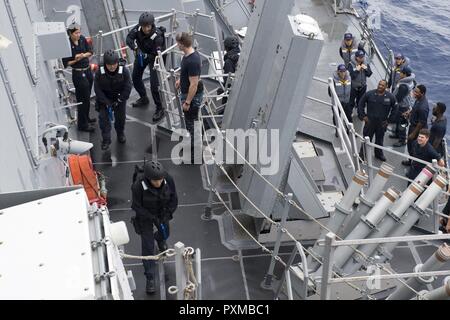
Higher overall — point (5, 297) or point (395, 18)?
point (5, 297)

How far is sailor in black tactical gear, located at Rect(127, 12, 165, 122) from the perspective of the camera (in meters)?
9.44

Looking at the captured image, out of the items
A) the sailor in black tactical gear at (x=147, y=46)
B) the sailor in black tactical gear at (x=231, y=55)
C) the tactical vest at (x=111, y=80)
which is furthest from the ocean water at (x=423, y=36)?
the tactical vest at (x=111, y=80)

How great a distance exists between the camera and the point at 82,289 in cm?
323

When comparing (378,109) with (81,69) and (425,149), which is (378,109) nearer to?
(425,149)

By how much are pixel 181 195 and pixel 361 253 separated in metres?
3.34

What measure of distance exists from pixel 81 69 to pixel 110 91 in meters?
1.22

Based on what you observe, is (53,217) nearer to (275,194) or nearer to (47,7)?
(275,194)

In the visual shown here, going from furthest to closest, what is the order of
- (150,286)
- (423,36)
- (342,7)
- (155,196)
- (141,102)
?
(423,36), (342,7), (141,102), (150,286), (155,196)

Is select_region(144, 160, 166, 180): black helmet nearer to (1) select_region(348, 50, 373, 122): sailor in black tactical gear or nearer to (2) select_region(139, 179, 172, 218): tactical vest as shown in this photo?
(2) select_region(139, 179, 172, 218): tactical vest

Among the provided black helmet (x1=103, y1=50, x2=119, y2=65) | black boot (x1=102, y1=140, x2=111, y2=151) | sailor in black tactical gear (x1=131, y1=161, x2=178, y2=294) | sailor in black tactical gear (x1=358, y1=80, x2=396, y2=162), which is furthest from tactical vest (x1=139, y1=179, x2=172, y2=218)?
sailor in black tactical gear (x1=358, y1=80, x2=396, y2=162)

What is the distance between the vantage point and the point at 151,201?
21.5ft

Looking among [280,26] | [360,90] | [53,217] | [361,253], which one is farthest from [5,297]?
[360,90]

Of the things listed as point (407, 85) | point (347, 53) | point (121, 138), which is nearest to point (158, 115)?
point (121, 138)

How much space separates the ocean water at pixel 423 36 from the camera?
21.4 metres
